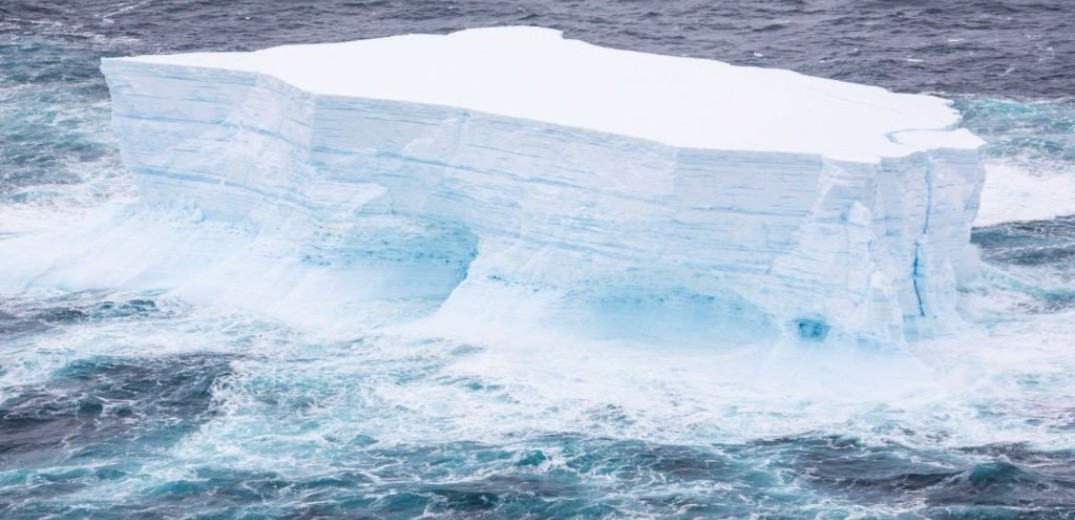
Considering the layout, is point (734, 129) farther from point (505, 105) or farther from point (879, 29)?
point (879, 29)

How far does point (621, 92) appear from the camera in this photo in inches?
1027

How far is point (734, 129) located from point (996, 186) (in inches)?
377

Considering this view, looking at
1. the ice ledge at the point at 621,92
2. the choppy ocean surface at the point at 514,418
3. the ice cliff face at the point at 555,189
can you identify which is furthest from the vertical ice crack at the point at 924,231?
the choppy ocean surface at the point at 514,418

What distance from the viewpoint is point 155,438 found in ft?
70.5

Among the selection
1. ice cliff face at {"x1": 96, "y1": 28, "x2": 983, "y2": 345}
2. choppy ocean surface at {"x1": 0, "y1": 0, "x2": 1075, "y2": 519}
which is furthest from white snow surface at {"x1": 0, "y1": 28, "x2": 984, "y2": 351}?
choppy ocean surface at {"x1": 0, "y1": 0, "x2": 1075, "y2": 519}

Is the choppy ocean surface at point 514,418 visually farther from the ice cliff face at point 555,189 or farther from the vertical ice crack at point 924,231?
the vertical ice crack at point 924,231

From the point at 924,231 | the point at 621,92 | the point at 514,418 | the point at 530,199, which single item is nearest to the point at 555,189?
Result: the point at 530,199

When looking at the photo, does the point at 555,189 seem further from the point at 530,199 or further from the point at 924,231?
the point at 924,231

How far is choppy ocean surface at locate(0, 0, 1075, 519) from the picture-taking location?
1967 centimetres

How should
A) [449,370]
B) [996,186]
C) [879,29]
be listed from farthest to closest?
[879,29]
[996,186]
[449,370]

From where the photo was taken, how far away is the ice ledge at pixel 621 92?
2375 cm

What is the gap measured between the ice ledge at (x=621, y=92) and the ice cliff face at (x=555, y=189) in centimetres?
7

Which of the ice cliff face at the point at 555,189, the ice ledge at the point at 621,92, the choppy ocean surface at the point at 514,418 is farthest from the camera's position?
the ice ledge at the point at 621,92

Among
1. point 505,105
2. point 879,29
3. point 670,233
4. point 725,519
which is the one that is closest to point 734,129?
point 670,233
